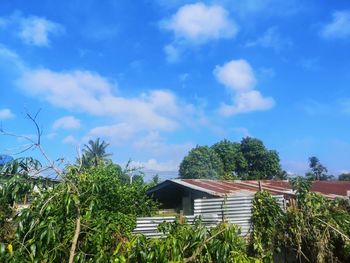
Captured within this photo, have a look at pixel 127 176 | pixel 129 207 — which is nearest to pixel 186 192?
pixel 127 176

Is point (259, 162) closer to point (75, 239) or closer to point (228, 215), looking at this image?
point (228, 215)

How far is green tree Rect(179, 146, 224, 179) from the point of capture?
34.2 meters

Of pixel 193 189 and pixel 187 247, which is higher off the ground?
pixel 193 189

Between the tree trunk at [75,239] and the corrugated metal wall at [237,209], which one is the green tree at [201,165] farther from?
the tree trunk at [75,239]

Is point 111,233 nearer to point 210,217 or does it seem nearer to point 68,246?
point 68,246

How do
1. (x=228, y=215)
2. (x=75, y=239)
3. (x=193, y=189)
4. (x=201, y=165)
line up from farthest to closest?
1. (x=201, y=165)
2. (x=193, y=189)
3. (x=228, y=215)
4. (x=75, y=239)

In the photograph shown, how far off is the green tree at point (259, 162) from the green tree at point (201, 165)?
9.89ft

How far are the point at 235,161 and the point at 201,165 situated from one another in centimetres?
402

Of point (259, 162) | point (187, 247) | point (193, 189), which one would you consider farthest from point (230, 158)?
point (187, 247)

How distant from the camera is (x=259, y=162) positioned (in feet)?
121

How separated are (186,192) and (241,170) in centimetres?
2228

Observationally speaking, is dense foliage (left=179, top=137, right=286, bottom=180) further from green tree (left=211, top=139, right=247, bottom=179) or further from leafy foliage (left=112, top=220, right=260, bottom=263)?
leafy foliage (left=112, top=220, right=260, bottom=263)

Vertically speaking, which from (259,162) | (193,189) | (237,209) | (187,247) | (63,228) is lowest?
(187,247)

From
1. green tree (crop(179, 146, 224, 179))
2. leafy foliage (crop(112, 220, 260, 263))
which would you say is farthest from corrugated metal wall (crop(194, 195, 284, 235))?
green tree (crop(179, 146, 224, 179))
